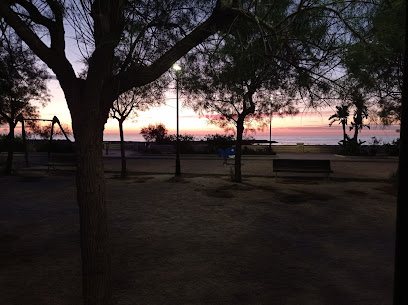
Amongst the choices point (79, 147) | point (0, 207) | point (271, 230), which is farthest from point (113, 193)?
point (79, 147)

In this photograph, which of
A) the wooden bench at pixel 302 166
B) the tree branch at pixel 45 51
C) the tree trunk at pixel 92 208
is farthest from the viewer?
the wooden bench at pixel 302 166

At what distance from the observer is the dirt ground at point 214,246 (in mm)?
4934

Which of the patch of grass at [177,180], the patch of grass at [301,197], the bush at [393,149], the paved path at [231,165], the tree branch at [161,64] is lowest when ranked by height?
the patch of grass at [301,197]

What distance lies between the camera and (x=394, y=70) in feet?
35.6

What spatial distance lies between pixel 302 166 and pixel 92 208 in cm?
1293

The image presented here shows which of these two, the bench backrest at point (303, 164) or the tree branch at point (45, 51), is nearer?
the tree branch at point (45, 51)

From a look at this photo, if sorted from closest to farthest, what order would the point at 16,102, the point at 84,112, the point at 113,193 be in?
the point at 84,112 → the point at 113,193 → the point at 16,102

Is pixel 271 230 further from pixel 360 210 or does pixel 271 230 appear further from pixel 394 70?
pixel 394 70

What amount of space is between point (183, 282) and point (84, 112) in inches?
122

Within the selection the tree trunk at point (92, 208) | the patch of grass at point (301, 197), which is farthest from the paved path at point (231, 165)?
the tree trunk at point (92, 208)

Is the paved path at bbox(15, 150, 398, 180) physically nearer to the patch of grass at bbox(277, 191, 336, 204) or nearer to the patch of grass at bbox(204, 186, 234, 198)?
the patch of grass at bbox(204, 186, 234, 198)

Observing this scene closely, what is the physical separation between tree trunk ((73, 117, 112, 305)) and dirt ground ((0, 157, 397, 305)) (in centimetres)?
79

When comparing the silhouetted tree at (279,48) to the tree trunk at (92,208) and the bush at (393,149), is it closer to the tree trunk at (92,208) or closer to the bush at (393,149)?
the tree trunk at (92,208)

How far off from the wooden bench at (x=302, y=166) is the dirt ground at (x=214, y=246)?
6.86ft
